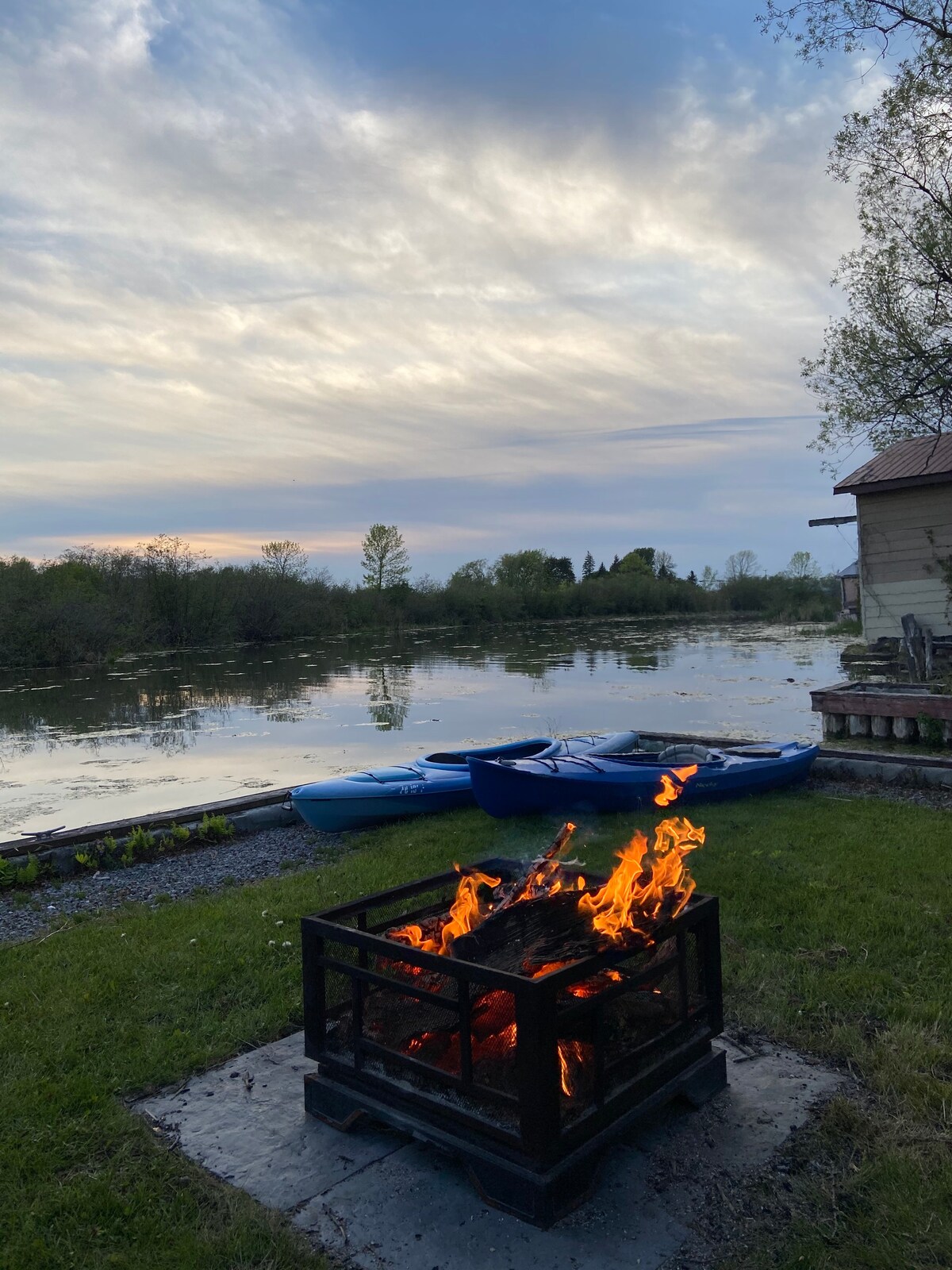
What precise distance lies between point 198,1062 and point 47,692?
1020 inches

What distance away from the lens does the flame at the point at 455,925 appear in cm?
366

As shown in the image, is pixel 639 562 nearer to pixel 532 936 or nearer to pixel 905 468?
pixel 905 468

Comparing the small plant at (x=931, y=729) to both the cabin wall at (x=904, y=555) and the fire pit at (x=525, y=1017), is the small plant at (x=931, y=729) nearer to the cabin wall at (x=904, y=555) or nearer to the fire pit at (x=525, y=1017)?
the cabin wall at (x=904, y=555)

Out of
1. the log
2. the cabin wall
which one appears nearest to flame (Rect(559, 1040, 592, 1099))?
the log

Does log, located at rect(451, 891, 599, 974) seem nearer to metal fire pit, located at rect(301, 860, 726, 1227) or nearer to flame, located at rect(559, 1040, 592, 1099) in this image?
metal fire pit, located at rect(301, 860, 726, 1227)

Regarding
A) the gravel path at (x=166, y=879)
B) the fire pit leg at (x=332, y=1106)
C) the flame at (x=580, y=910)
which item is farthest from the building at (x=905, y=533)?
the fire pit leg at (x=332, y=1106)

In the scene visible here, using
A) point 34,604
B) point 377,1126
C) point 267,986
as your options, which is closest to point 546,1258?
point 377,1126

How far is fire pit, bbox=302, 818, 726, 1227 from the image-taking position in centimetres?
288

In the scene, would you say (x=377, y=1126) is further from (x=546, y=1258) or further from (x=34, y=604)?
(x=34, y=604)

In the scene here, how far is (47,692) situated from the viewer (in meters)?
27.0

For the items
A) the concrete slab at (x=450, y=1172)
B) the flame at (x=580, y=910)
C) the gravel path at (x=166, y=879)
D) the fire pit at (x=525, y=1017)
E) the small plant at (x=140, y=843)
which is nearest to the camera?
the concrete slab at (x=450, y=1172)

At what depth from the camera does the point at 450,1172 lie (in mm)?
3186

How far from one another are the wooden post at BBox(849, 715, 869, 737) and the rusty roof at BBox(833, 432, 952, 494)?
23.9ft

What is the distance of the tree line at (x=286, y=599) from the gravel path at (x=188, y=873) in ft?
101
